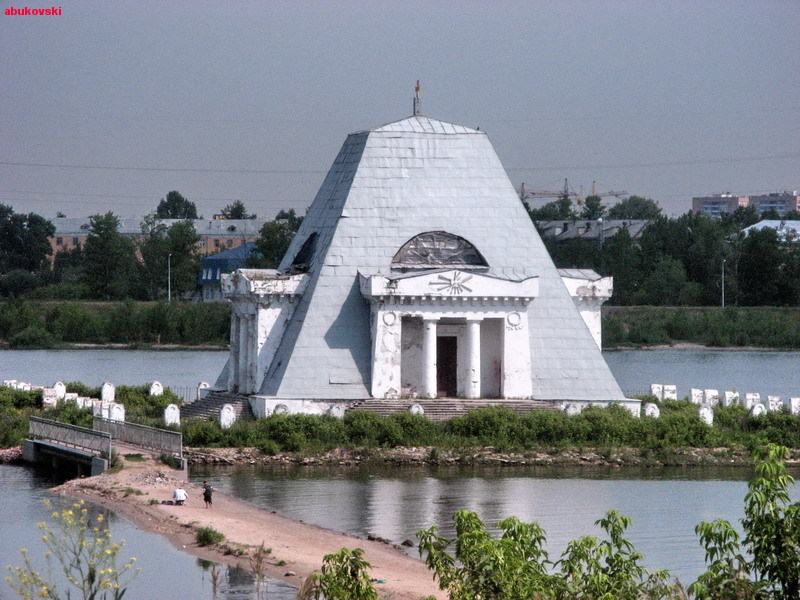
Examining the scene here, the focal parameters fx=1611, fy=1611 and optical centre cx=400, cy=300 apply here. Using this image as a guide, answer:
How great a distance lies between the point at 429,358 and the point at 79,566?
68.9 ft

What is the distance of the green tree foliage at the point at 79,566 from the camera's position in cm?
1748

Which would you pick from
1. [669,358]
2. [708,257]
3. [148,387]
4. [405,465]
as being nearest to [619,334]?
[669,358]

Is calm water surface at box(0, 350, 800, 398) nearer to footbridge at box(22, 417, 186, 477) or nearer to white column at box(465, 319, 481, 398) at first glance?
white column at box(465, 319, 481, 398)

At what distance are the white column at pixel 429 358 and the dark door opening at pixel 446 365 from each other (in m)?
1.29

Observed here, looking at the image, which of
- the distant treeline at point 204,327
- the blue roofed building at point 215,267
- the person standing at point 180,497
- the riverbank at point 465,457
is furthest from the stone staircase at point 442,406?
the blue roofed building at point 215,267

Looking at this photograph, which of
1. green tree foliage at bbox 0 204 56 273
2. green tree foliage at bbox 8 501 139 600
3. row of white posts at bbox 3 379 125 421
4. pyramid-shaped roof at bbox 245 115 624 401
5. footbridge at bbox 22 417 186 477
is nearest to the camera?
green tree foliage at bbox 8 501 139 600

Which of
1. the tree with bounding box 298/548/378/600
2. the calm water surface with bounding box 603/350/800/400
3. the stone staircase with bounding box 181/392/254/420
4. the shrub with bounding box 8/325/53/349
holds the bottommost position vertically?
the tree with bounding box 298/548/378/600

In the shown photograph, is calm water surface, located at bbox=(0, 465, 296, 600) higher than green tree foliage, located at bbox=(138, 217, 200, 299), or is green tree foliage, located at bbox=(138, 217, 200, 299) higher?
green tree foliage, located at bbox=(138, 217, 200, 299)

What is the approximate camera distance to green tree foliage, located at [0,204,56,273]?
111000 mm

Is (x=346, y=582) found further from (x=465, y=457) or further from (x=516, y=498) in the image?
(x=465, y=457)

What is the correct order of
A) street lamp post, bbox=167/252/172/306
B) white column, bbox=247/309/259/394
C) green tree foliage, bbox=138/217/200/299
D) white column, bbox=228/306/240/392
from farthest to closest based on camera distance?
1. green tree foliage, bbox=138/217/200/299
2. street lamp post, bbox=167/252/172/306
3. white column, bbox=228/306/240/392
4. white column, bbox=247/309/259/394

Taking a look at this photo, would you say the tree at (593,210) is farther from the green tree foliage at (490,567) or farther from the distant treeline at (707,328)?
the green tree foliage at (490,567)

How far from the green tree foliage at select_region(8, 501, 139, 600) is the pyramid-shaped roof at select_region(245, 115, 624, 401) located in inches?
446

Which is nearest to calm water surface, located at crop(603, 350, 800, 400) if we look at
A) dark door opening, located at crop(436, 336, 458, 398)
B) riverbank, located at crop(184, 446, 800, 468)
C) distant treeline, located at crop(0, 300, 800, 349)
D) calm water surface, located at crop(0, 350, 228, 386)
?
distant treeline, located at crop(0, 300, 800, 349)
